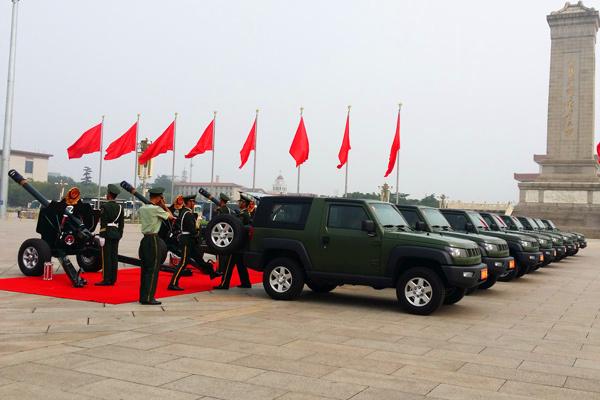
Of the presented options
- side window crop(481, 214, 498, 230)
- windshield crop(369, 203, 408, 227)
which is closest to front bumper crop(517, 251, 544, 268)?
side window crop(481, 214, 498, 230)

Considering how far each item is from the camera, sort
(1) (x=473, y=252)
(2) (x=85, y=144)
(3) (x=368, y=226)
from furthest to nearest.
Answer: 1. (2) (x=85, y=144)
2. (1) (x=473, y=252)
3. (3) (x=368, y=226)

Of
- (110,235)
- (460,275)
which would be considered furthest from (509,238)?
(110,235)

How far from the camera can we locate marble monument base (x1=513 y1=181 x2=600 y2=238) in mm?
48031

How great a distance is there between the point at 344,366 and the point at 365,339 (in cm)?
147

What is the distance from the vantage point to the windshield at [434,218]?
1270 centimetres

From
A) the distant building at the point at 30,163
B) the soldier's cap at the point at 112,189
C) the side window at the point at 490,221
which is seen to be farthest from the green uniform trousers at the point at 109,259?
the distant building at the point at 30,163

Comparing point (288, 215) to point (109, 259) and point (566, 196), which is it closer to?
point (109, 259)

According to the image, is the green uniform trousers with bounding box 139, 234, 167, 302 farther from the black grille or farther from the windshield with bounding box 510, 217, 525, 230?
the windshield with bounding box 510, 217, 525, 230

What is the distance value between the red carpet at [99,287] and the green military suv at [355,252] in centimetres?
192

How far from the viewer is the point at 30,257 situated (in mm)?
12305

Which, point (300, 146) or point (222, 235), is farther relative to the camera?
point (300, 146)

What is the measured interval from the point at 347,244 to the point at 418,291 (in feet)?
4.56

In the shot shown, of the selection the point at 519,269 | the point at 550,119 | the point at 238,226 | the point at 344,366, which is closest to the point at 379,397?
the point at 344,366

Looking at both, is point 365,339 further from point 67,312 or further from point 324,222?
point 67,312
